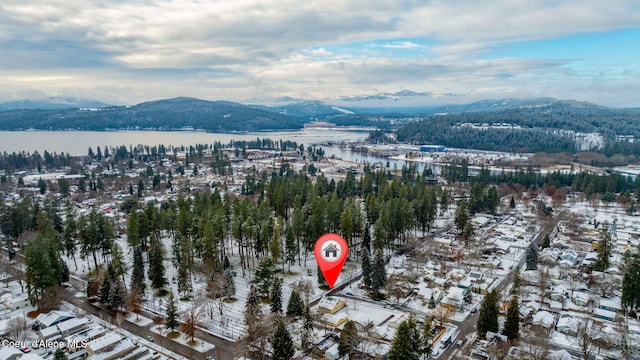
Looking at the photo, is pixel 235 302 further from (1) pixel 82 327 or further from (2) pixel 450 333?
(2) pixel 450 333

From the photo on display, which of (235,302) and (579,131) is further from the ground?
(579,131)

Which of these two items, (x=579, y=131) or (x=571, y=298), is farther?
(x=579, y=131)

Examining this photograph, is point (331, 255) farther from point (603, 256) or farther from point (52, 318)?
point (603, 256)

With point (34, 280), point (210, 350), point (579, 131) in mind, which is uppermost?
point (579, 131)

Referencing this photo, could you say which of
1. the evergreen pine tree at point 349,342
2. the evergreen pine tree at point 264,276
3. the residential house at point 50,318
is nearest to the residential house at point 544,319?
the evergreen pine tree at point 349,342

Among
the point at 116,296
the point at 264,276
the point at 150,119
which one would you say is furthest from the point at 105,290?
the point at 150,119

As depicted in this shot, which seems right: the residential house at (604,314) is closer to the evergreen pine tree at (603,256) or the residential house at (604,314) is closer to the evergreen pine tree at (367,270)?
the evergreen pine tree at (603,256)

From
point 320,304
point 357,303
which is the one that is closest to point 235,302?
point 320,304
